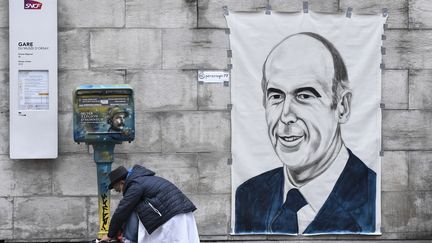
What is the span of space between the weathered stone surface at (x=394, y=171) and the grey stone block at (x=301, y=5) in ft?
6.70

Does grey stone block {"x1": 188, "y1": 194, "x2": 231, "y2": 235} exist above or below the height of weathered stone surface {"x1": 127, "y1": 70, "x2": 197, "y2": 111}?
below

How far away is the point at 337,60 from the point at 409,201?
6.83 ft

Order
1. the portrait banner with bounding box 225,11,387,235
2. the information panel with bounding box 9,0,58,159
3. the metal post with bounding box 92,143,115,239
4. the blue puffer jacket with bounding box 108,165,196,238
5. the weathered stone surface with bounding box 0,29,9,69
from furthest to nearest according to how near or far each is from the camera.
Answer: the portrait banner with bounding box 225,11,387,235, the weathered stone surface with bounding box 0,29,9,69, the information panel with bounding box 9,0,58,159, the metal post with bounding box 92,143,115,239, the blue puffer jacket with bounding box 108,165,196,238

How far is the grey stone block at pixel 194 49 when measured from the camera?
11.2 meters

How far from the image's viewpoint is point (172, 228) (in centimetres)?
816

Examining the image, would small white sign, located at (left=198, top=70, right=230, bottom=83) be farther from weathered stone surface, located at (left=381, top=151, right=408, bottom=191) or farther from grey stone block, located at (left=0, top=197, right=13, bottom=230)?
grey stone block, located at (left=0, top=197, right=13, bottom=230)

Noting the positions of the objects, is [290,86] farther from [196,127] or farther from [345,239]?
[345,239]

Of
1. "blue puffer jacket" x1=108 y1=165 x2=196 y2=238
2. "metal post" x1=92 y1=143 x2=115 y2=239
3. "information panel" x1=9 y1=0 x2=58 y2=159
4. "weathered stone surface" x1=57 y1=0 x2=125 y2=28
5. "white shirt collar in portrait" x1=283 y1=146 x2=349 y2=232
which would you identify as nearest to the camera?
"blue puffer jacket" x1=108 y1=165 x2=196 y2=238

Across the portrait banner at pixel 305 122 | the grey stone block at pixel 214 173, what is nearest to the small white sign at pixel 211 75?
the portrait banner at pixel 305 122

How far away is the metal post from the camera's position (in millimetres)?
9344

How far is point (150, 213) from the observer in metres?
8.09

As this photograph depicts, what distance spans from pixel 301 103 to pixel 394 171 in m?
1.52

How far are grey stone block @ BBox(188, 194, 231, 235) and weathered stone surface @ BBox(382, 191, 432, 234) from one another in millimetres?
2089

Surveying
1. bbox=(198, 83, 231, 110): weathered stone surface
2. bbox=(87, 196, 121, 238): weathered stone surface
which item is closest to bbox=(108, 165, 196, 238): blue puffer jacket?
bbox=(87, 196, 121, 238): weathered stone surface
